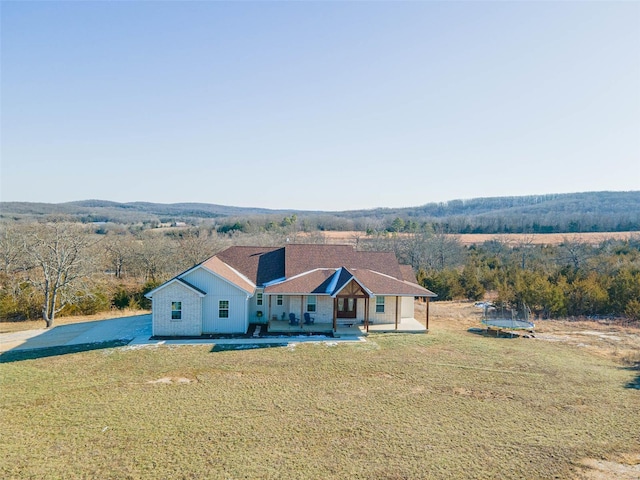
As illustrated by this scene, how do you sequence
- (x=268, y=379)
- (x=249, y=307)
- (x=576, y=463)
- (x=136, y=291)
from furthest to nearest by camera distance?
(x=136, y=291), (x=249, y=307), (x=268, y=379), (x=576, y=463)

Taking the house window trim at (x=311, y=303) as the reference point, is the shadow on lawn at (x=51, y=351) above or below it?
below

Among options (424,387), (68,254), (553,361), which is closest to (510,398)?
(424,387)

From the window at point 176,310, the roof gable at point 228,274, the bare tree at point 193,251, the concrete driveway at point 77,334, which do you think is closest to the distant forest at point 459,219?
the bare tree at point 193,251

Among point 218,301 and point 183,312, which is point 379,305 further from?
point 183,312

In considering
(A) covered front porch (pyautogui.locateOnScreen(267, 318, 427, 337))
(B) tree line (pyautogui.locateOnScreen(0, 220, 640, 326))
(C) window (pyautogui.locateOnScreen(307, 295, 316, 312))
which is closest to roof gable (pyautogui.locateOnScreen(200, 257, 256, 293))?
(A) covered front porch (pyautogui.locateOnScreen(267, 318, 427, 337))

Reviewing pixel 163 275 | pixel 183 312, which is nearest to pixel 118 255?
pixel 163 275

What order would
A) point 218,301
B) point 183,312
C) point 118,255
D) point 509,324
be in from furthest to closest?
point 118,255 → point 509,324 → point 218,301 → point 183,312

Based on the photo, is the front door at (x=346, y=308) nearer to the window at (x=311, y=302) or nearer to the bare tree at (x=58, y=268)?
the window at (x=311, y=302)

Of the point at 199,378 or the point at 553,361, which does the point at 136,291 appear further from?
the point at 553,361
